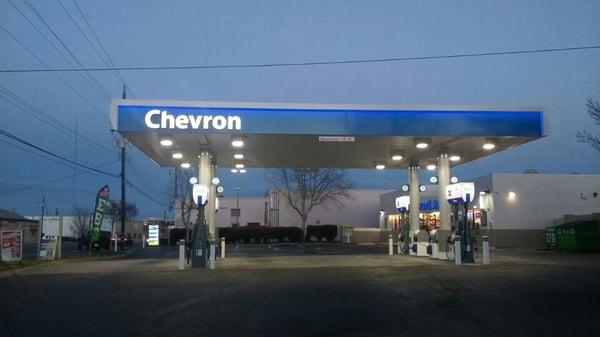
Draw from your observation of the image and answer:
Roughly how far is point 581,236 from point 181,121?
25051mm

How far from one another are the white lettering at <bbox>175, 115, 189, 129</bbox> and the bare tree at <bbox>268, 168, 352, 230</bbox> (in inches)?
1760

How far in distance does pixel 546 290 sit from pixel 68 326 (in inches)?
407

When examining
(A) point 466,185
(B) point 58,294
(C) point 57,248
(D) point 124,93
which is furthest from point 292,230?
(B) point 58,294

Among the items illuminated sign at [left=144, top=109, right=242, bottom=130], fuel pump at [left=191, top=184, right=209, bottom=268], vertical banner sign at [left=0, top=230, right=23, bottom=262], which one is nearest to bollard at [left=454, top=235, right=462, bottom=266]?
fuel pump at [left=191, top=184, right=209, bottom=268]

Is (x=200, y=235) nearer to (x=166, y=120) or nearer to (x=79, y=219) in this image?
(x=166, y=120)

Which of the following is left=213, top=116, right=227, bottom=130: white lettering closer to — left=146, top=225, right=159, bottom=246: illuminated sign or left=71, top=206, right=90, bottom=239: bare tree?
left=146, top=225, right=159, bottom=246: illuminated sign

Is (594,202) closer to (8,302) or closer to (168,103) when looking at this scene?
(168,103)

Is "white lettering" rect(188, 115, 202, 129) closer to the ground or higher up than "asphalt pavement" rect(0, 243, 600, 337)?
higher up

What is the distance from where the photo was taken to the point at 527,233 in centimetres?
4262

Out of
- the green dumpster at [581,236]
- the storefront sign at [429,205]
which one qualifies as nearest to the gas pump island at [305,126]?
the green dumpster at [581,236]

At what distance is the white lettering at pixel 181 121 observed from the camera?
22.2m

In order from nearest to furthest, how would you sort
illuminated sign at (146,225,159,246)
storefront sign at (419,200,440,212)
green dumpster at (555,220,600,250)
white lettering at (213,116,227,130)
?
white lettering at (213,116,227,130), green dumpster at (555,220,600,250), storefront sign at (419,200,440,212), illuminated sign at (146,225,159,246)

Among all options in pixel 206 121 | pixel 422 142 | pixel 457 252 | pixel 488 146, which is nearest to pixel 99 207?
pixel 206 121

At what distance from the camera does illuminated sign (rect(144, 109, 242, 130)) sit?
2214 cm
